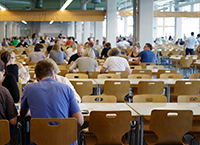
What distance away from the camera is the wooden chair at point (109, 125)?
3.04 m

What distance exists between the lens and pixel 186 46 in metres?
15.0

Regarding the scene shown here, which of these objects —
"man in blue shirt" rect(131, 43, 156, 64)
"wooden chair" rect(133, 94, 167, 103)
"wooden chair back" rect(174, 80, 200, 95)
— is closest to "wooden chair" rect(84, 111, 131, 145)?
"wooden chair" rect(133, 94, 167, 103)

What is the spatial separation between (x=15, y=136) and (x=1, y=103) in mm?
526

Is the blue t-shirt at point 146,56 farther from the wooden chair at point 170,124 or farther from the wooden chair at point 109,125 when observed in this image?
the wooden chair at point 109,125

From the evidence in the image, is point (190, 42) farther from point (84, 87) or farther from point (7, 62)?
point (7, 62)

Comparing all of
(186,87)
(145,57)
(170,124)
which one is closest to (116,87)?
(186,87)

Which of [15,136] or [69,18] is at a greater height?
[69,18]

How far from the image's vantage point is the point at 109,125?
3.08m

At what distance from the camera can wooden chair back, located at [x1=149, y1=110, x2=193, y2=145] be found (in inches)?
123

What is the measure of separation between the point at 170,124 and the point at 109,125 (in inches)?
24.1

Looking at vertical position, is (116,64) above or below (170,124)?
above


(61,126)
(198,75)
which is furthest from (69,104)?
(198,75)

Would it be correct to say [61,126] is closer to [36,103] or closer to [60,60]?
[36,103]

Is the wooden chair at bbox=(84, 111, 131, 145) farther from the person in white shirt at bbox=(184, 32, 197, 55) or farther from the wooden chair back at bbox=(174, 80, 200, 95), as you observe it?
the person in white shirt at bbox=(184, 32, 197, 55)
